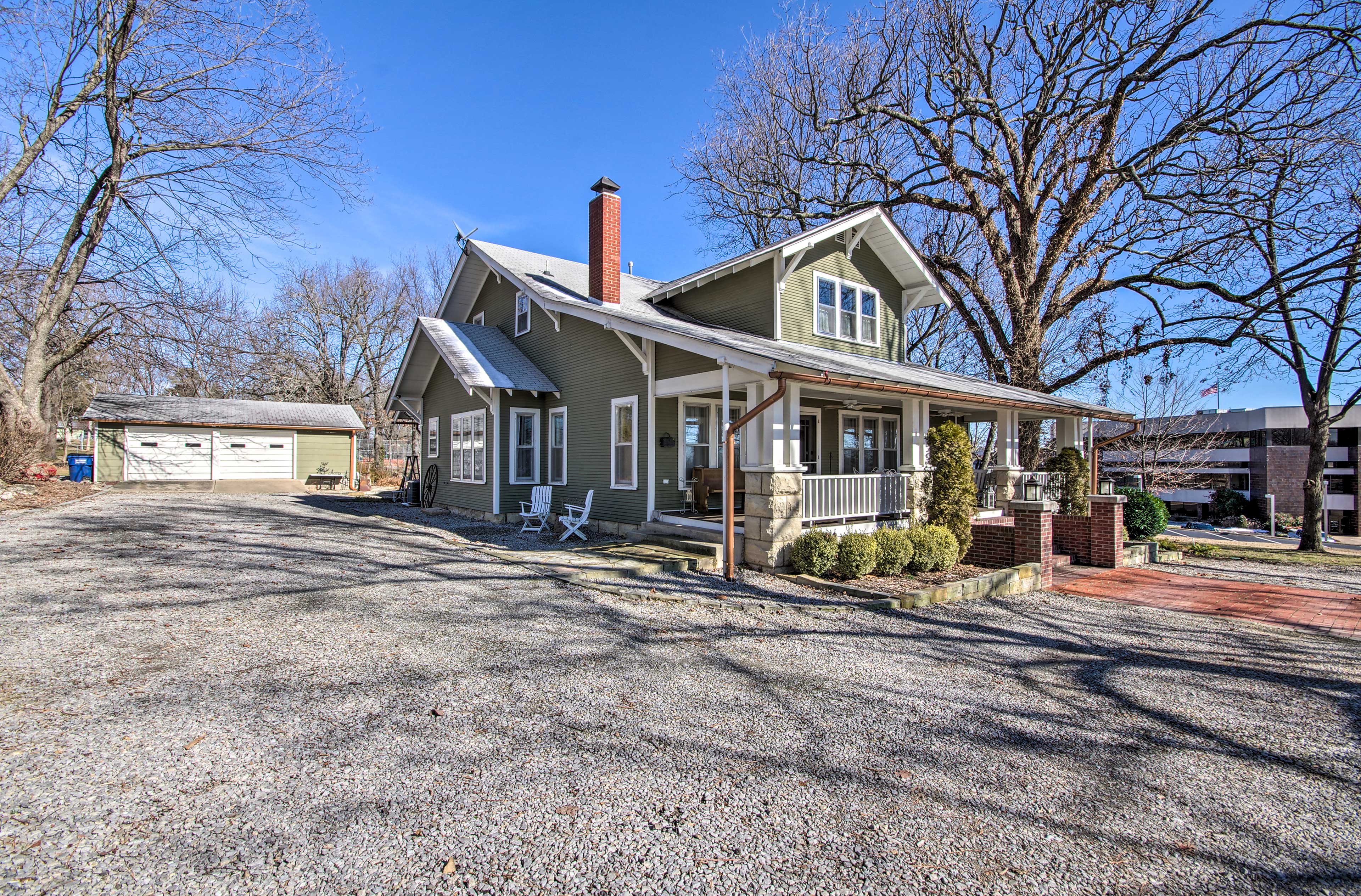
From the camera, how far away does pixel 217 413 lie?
22.0 meters

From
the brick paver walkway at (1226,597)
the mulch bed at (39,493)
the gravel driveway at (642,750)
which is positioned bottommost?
the brick paver walkway at (1226,597)

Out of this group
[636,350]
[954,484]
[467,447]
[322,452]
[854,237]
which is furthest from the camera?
[322,452]

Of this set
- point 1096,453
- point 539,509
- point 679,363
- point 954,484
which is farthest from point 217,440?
point 1096,453

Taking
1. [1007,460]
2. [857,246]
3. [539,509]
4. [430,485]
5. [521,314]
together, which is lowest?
[539,509]

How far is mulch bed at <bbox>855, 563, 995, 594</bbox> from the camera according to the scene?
7809 millimetres

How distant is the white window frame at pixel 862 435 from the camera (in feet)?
45.2

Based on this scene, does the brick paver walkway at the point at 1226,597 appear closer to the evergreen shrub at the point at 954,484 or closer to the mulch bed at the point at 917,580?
the mulch bed at the point at 917,580

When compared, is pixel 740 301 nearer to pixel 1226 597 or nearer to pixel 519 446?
pixel 519 446

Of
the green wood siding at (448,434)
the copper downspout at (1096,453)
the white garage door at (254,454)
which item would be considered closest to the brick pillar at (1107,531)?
the copper downspout at (1096,453)

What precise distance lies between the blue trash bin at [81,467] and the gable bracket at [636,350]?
2042 cm

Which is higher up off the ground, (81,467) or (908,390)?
(908,390)

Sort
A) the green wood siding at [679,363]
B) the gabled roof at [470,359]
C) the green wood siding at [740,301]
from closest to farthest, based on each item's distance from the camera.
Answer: the green wood siding at [679,363] → the green wood siding at [740,301] → the gabled roof at [470,359]

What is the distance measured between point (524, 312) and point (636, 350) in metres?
5.20

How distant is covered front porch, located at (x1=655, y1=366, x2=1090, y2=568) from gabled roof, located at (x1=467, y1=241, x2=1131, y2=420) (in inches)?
10.6
